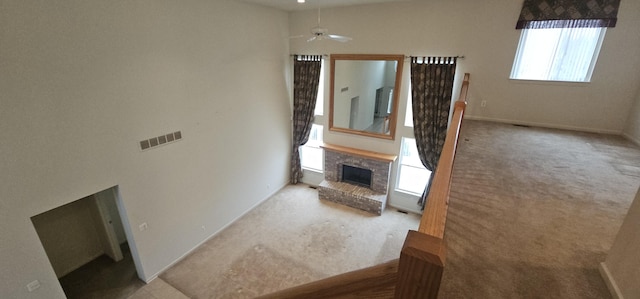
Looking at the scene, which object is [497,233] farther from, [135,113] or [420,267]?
[135,113]

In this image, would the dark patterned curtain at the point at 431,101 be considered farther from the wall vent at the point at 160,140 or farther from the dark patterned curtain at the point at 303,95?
the wall vent at the point at 160,140

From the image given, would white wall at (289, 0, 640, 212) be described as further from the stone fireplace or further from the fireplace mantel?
the stone fireplace

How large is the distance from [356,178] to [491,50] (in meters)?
4.25

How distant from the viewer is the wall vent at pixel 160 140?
154 inches

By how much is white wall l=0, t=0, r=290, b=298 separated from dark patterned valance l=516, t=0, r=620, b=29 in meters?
5.05

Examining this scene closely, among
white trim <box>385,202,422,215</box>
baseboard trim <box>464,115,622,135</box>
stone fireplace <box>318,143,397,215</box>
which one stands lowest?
white trim <box>385,202,422,215</box>

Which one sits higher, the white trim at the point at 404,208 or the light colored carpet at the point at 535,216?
the light colored carpet at the point at 535,216

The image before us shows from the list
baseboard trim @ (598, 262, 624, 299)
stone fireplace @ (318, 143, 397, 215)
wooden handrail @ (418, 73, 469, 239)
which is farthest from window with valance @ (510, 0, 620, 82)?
wooden handrail @ (418, 73, 469, 239)

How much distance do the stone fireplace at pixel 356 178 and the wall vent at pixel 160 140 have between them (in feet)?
12.4

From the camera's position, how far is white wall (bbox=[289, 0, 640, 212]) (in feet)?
12.2

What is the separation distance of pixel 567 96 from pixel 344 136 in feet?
14.6

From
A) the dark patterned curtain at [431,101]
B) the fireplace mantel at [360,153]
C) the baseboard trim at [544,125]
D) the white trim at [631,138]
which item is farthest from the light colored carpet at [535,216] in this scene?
the fireplace mantel at [360,153]

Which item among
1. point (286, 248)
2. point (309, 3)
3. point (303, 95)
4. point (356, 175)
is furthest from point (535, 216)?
point (303, 95)

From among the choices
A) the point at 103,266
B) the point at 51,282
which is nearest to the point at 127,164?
the point at 51,282
